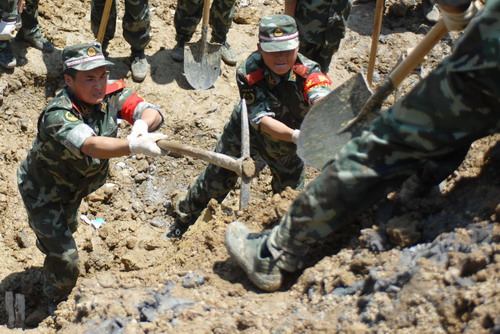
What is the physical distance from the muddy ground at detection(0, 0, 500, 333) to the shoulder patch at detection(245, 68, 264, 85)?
0.95 m

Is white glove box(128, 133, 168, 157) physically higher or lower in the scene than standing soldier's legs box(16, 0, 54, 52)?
higher

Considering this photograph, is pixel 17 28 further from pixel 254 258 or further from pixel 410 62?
pixel 410 62

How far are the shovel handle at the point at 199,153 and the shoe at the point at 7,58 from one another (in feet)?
11.0

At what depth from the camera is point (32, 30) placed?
24.7ft

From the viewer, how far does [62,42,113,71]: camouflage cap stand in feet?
15.6

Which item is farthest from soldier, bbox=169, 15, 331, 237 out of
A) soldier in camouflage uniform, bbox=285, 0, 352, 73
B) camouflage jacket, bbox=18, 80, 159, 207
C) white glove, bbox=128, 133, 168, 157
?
soldier in camouflage uniform, bbox=285, 0, 352, 73

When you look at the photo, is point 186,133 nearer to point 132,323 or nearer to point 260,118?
point 260,118

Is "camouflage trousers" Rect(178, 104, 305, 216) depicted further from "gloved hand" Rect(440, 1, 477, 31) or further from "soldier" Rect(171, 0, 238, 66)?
"soldier" Rect(171, 0, 238, 66)

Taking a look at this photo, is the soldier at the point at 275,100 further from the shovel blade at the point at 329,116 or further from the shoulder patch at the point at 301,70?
the shovel blade at the point at 329,116

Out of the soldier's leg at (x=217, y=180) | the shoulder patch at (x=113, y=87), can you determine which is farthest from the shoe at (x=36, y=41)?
the shoulder patch at (x=113, y=87)

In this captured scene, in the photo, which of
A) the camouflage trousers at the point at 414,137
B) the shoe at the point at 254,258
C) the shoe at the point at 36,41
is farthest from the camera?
the shoe at the point at 36,41

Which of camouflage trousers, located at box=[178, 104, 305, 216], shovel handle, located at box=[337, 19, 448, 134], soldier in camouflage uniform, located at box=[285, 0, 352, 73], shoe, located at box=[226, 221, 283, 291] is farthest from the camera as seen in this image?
soldier in camouflage uniform, located at box=[285, 0, 352, 73]

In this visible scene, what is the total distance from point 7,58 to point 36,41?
0.49 meters

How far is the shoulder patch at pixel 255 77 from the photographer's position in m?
5.44
